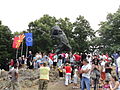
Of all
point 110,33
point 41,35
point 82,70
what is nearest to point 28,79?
point 82,70

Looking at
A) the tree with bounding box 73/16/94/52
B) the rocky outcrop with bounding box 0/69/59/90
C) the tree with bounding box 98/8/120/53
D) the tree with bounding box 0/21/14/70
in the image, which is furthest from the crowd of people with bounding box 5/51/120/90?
the tree with bounding box 73/16/94/52

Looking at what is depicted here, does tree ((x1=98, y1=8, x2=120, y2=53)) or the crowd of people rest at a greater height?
tree ((x1=98, y1=8, x2=120, y2=53))

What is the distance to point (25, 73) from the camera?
1504 centimetres

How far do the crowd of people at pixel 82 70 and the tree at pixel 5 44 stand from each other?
16254 millimetres

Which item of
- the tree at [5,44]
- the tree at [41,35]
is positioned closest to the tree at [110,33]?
the tree at [41,35]

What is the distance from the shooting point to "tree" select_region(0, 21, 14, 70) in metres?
32.4

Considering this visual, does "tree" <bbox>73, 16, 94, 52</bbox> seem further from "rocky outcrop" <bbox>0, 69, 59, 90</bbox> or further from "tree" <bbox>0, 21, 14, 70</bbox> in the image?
"rocky outcrop" <bbox>0, 69, 59, 90</bbox>

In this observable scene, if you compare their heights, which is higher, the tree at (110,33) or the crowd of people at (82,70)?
the tree at (110,33)

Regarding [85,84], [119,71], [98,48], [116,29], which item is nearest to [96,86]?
A: [85,84]

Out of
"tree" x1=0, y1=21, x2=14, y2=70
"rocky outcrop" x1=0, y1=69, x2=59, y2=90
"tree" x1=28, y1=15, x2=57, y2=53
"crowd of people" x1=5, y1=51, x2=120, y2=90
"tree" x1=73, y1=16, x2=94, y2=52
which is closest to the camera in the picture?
"crowd of people" x1=5, y1=51, x2=120, y2=90

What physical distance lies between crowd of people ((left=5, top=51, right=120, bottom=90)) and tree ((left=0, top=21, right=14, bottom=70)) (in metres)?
16.3

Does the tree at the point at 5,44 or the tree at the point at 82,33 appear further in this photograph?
the tree at the point at 82,33

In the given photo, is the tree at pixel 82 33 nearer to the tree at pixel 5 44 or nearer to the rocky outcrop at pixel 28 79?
the tree at pixel 5 44

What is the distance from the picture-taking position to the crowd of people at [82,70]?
7.39 metres
